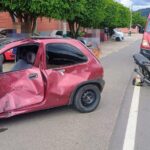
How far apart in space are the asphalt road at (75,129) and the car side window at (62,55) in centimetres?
101

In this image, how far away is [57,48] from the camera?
6961 millimetres

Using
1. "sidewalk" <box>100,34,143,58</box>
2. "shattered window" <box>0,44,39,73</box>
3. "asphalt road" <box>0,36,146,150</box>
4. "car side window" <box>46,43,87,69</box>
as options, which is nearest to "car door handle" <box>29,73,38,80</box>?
"shattered window" <box>0,44,39,73</box>

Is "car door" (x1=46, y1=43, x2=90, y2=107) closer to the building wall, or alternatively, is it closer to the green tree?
the building wall

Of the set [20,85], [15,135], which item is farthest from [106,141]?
[20,85]

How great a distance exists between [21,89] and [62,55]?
1.10 m

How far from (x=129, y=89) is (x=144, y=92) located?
628 millimetres

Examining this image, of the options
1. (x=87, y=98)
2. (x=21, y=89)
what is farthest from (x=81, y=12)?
(x=21, y=89)

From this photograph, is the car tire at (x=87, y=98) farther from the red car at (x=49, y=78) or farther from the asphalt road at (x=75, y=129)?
the asphalt road at (x=75, y=129)

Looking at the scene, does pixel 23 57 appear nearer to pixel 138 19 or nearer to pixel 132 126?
pixel 132 126

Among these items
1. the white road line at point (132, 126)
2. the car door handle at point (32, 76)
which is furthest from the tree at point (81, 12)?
the car door handle at point (32, 76)

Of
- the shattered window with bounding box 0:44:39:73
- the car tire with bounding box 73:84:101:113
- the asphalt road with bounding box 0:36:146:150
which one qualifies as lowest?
the asphalt road with bounding box 0:36:146:150

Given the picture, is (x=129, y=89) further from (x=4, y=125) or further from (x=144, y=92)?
(x=4, y=125)

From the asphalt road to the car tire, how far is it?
0.13 meters

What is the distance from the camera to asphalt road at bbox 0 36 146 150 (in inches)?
212
